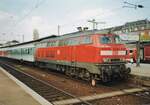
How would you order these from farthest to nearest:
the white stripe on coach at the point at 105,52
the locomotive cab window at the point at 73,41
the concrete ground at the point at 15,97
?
1. the locomotive cab window at the point at 73,41
2. the white stripe on coach at the point at 105,52
3. the concrete ground at the point at 15,97

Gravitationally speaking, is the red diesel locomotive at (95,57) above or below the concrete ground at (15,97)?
above

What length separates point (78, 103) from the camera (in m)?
9.85

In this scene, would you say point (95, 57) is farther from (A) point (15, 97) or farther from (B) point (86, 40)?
(A) point (15, 97)

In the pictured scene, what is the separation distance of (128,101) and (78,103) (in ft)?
6.97

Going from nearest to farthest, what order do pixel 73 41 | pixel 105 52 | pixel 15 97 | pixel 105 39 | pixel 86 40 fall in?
pixel 15 97, pixel 105 52, pixel 105 39, pixel 86 40, pixel 73 41

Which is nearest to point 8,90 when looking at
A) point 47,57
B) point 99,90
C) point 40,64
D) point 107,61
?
point 99,90

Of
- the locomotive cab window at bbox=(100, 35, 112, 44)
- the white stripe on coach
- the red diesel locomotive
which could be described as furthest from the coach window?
A: the white stripe on coach

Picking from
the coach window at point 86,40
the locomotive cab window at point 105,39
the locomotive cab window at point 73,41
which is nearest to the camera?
the locomotive cab window at point 105,39

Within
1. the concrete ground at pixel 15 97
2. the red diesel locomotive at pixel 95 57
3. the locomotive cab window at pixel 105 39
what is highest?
the locomotive cab window at pixel 105 39

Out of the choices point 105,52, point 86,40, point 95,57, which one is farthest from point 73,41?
point 105,52

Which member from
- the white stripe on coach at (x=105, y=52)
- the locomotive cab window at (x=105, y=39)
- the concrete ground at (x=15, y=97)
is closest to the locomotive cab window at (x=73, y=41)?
the locomotive cab window at (x=105, y=39)

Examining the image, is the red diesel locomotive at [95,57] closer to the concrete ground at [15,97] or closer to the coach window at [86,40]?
the coach window at [86,40]

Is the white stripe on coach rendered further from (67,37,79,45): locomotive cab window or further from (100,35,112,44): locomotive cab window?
(67,37,79,45): locomotive cab window

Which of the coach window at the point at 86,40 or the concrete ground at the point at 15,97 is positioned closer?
the concrete ground at the point at 15,97
